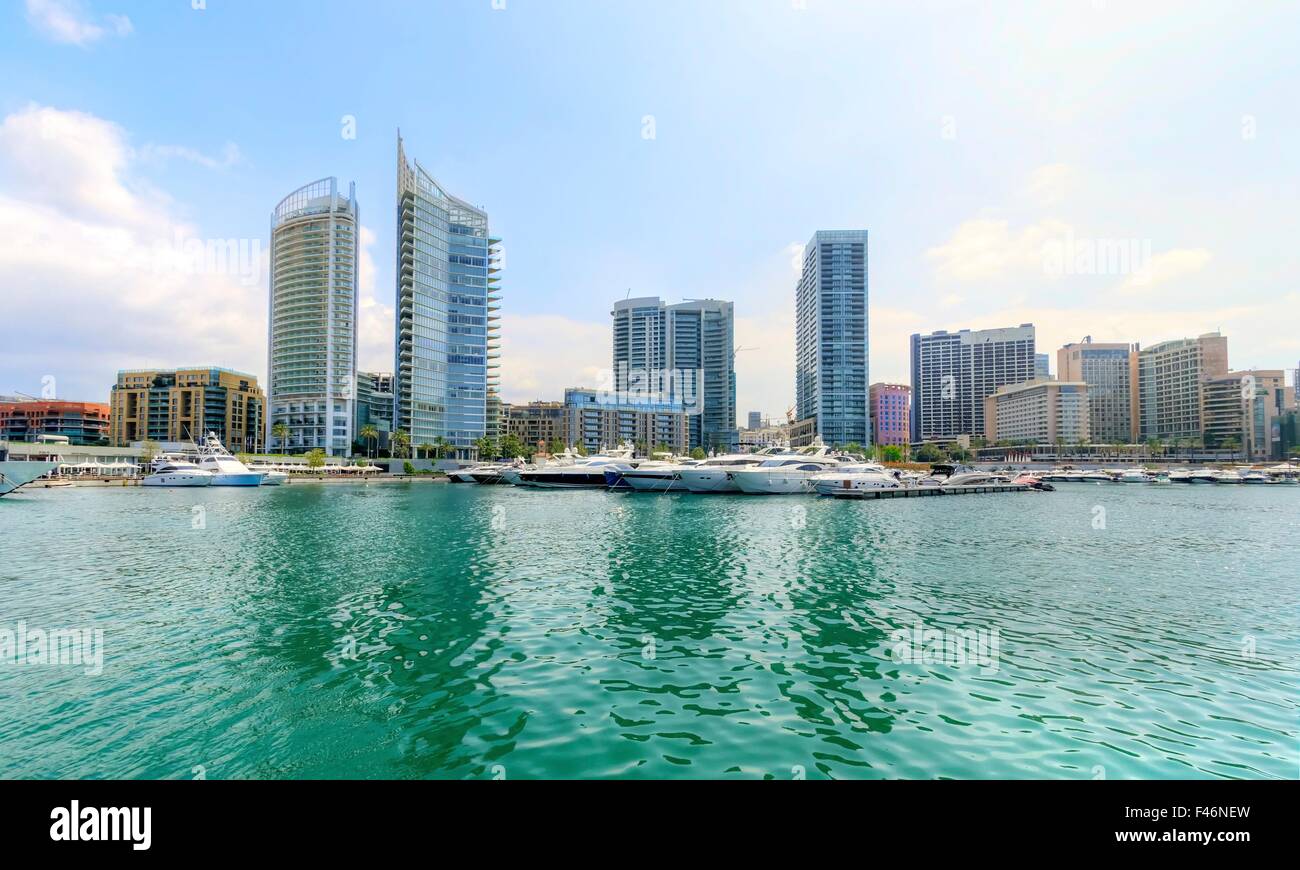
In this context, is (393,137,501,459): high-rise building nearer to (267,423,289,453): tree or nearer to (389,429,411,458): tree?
(389,429,411,458): tree

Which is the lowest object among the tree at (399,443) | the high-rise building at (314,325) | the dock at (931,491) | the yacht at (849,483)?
the dock at (931,491)

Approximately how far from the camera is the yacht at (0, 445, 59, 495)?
6888cm

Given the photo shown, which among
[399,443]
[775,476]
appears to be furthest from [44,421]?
[775,476]

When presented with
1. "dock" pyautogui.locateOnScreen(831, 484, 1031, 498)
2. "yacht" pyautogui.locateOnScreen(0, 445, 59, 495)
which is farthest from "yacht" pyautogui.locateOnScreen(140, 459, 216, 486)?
"dock" pyautogui.locateOnScreen(831, 484, 1031, 498)

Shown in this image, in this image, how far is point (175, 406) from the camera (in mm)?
180500

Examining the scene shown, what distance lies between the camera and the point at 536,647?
1506cm

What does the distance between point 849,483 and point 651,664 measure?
67209 millimetres

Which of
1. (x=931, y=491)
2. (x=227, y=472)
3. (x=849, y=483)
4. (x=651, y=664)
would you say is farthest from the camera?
(x=227, y=472)

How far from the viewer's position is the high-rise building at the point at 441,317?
543 ft

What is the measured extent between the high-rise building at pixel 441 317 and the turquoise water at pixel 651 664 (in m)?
140

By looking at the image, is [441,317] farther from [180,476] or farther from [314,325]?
[180,476]

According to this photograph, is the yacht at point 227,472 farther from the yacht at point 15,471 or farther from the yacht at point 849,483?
the yacht at point 849,483

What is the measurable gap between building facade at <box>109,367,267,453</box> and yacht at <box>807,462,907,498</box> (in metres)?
186

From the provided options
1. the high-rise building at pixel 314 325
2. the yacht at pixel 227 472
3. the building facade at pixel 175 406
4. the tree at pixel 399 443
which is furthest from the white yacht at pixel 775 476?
the building facade at pixel 175 406
